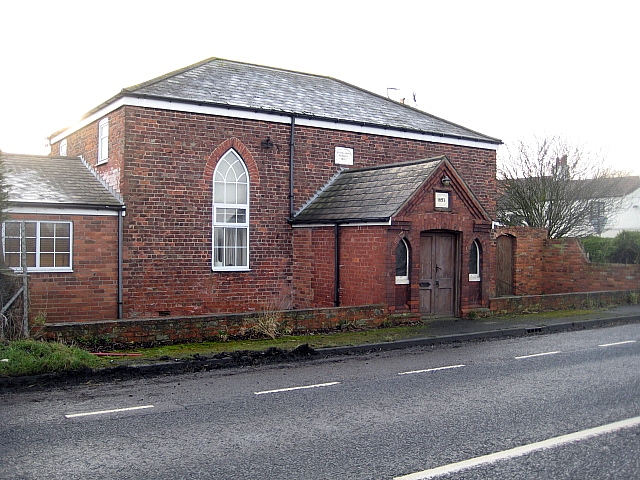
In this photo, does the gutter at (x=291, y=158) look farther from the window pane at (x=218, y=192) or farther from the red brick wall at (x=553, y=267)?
the red brick wall at (x=553, y=267)

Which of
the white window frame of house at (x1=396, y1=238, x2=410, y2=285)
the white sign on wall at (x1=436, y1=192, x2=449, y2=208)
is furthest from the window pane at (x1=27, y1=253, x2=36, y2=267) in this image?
the white sign on wall at (x1=436, y1=192, x2=449, y2=208)

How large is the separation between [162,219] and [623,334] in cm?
1131

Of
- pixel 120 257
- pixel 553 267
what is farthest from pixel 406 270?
→ pixel 553 267

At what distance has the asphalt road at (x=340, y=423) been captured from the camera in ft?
18.2

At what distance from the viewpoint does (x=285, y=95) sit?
19875 mm

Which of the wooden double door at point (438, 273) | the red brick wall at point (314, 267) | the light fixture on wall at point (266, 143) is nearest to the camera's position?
the wooden double door at point (438, 273)

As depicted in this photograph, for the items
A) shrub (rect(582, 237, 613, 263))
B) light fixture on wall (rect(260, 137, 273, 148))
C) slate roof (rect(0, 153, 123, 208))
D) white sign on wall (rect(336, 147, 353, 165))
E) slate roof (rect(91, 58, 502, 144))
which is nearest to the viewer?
slate roof (rect(0, 153, 123, 208))

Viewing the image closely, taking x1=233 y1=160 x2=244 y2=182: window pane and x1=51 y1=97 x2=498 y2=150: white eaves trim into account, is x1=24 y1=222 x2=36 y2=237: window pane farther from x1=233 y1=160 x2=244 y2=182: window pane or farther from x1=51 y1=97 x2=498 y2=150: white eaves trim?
x1=233 y1=160 x2=244 y2=182: window pane

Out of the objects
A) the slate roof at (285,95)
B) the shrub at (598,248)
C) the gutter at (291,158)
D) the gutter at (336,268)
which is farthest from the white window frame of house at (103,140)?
the shrub at (598,248)

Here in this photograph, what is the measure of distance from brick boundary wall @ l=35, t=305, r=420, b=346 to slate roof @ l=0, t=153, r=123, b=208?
15.7 feet

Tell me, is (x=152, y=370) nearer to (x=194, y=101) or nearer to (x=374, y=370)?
(x=374, y=370)

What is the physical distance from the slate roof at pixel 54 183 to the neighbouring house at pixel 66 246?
0.02 metres

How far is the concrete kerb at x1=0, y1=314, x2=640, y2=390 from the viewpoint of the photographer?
9453mm

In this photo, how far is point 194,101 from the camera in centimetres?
1684
